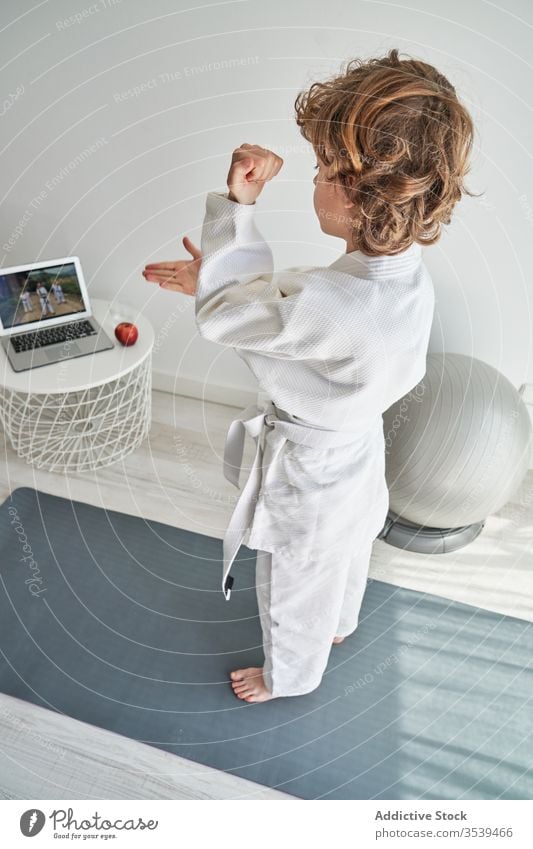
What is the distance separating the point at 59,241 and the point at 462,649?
5.29ft

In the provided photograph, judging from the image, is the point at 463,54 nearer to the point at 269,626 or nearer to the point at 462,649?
the point at 269,626

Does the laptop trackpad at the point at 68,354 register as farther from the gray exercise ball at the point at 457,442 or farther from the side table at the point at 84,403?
the gray exercise ball at the point at 457,442

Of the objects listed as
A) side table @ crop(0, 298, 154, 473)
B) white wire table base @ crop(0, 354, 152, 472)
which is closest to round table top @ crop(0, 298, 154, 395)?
side table @ crop(0, 298, 154, 473)

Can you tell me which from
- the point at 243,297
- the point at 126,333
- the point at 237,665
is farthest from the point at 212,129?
the point at 237,665

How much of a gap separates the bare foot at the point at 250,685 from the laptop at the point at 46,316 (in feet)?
2.96

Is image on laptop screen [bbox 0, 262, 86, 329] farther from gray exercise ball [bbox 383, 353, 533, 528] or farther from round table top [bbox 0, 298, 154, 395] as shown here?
gray exercise ball [bbox 383, 353, 533, 528]

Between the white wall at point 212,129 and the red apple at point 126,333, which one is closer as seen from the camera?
the white wall at point 212,129

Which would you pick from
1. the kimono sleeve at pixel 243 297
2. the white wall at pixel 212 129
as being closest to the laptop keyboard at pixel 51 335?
the white wall at pixel 212 129

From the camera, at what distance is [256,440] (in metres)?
1.20

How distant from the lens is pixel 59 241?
77.1 inches

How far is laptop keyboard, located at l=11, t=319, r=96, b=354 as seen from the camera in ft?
5.66

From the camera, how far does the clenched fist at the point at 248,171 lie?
86 cm
